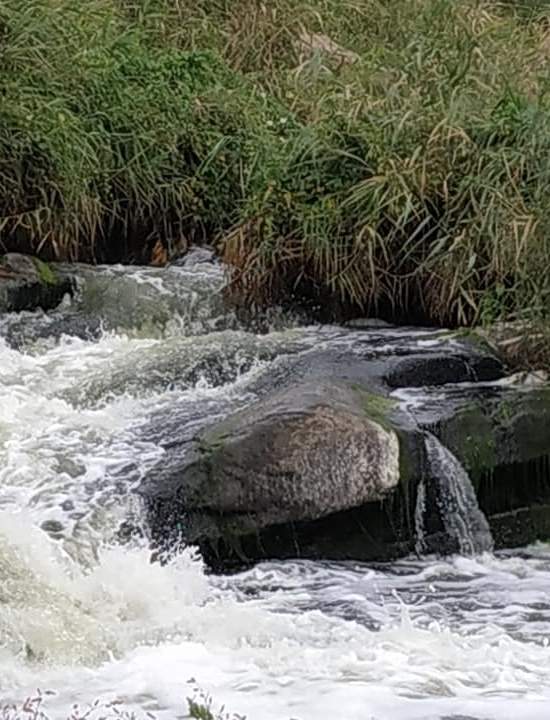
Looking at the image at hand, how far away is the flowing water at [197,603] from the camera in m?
4.23

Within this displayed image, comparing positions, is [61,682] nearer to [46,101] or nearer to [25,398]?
[25,398]

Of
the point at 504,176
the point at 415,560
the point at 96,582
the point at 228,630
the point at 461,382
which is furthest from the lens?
the point at 504,176

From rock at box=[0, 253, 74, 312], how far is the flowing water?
89 centimetres

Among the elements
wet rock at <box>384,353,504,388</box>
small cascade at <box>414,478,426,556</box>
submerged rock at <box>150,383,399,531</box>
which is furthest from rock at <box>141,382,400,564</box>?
wet rock at <box>384,353,504,388</box>

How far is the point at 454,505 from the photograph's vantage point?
5.79 meters

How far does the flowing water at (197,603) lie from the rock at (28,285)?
0.89 meters

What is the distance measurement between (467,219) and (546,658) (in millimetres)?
3408

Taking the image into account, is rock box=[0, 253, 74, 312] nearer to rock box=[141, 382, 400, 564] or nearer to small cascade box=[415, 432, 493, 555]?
rock box=[141, 382, 400, 564]

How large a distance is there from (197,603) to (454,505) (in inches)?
49.7

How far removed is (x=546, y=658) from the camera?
4.52m

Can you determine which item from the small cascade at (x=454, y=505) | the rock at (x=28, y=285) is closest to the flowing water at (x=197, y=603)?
the small cascade at (x=454, y=505)

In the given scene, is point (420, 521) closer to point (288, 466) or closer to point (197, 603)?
point (288, 466)

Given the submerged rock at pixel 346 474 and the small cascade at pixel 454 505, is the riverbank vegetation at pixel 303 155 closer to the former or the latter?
the submerged rock at pixel 346 474

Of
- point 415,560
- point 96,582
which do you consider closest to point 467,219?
point 415,560
